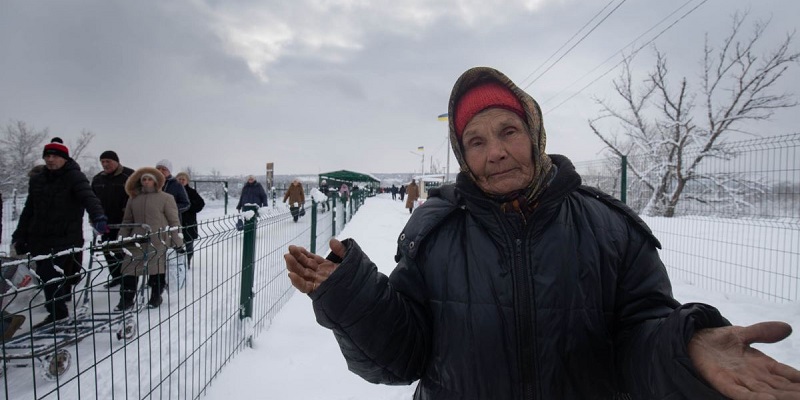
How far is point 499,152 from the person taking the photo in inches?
53.7

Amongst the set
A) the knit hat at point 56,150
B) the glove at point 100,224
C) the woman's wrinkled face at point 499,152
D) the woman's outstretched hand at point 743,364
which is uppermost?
the knit hat at point 56,150

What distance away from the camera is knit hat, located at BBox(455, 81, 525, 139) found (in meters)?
1.48

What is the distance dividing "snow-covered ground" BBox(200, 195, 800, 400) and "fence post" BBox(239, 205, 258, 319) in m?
0.35

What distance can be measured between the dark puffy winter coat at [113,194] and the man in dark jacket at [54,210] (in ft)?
3.25

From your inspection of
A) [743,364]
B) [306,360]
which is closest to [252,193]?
[306,360]

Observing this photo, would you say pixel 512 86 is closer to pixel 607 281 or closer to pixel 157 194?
pixel 607 281

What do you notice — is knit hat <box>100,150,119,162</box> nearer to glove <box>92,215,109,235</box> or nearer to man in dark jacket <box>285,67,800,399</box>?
glove <box>92,215,109,235</box>

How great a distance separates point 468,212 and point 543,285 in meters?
0.39

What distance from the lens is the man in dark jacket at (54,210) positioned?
13.4 ft

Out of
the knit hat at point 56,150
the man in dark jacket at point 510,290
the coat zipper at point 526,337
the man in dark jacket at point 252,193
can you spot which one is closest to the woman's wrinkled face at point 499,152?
the man in dark jacket at point 510,290

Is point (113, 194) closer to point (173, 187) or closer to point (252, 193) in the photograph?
point (173, 187)

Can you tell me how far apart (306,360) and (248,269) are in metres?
1.08

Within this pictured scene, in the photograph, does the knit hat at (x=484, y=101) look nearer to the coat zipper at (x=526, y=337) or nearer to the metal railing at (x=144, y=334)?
the coat zipper at (x=526, y=337)

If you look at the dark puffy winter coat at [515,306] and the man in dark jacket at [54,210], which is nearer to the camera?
the dark puffy winter coat at [515,306]
